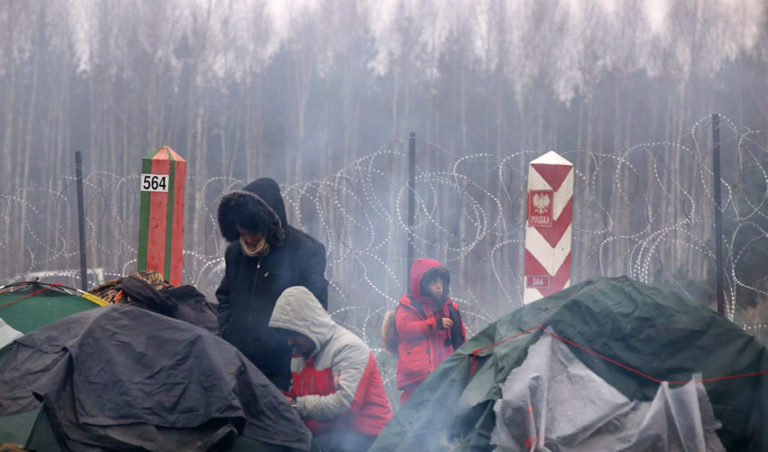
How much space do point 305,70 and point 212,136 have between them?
213cm

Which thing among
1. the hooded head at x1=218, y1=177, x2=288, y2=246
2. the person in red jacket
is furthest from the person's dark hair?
the hooded head at x1=218, y1=177, x2=288, y2=246

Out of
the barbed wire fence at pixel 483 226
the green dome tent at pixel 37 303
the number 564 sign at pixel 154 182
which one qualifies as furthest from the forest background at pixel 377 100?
the green dome tent at pixel 37 303

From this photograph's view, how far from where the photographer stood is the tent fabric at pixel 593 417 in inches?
126

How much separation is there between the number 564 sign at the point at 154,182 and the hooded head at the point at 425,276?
243 centimetres

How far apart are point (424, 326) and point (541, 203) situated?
1280 mm

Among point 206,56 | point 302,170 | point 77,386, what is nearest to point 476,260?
point 302,170

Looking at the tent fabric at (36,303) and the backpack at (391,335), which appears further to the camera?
the backpack at (391,335)

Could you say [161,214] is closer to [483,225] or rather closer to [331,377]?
[331,377]

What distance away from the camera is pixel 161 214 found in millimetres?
7148

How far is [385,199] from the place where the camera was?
43.5 ft

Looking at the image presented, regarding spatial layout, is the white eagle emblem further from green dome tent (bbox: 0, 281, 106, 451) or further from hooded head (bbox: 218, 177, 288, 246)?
green dome tent (bbox: 0, 281, 106, 451)

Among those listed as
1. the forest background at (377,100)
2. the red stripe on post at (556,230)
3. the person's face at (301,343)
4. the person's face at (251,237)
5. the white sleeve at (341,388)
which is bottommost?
the white sleeve at (341,388)

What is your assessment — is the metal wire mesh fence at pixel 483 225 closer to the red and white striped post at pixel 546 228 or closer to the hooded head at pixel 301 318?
the red and white striped post at pixel 546 228

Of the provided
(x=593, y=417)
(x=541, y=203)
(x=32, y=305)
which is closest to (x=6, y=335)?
(x=32, y=305)
